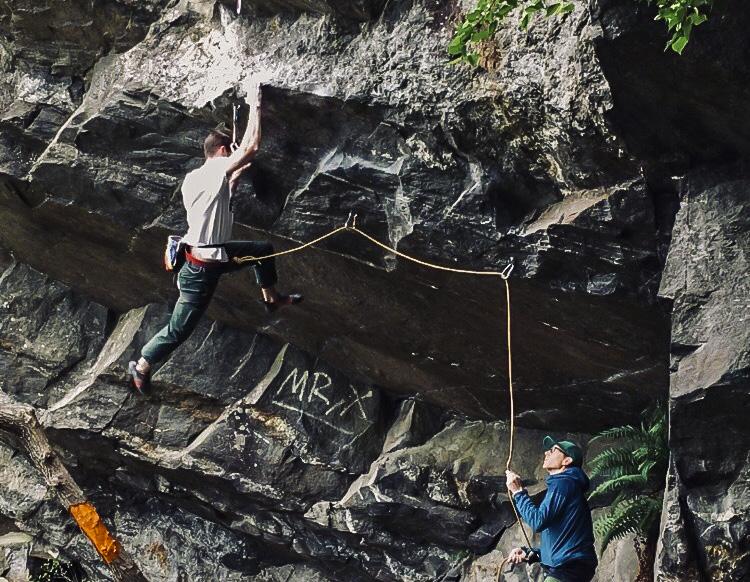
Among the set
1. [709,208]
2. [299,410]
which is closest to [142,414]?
[299,410]

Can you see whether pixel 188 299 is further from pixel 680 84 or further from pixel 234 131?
pixel 680 84

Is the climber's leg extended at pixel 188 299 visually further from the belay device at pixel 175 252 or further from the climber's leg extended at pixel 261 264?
the climber's leg extended at pixel 261 264

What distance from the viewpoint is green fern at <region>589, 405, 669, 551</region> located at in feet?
37.1

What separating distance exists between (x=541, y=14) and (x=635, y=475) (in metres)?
4.75

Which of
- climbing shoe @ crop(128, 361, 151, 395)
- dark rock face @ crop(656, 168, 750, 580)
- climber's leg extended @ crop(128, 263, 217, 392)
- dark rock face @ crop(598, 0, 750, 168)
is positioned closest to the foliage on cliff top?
dark rock face @ crop(598, 0, 750, 168)

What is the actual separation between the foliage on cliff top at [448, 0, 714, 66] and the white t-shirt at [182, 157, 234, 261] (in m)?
2.26

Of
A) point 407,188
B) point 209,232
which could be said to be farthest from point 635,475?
point 209,232

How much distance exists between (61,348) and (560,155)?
8.06 meters

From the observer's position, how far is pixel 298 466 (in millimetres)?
14062

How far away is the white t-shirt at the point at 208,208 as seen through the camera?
31.5 feet

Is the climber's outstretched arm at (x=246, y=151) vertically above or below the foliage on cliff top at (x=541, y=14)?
below

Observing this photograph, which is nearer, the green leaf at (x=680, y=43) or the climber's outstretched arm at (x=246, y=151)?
the green leaf at (x=680, y=43)

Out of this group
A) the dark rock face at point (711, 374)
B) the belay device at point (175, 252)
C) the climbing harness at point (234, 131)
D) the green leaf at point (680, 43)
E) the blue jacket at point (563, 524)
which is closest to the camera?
the green leaf at point (680, 43)

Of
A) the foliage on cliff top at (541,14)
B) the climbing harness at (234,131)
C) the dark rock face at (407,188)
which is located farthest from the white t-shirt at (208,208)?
the foliage on cliff top at (541,14)
